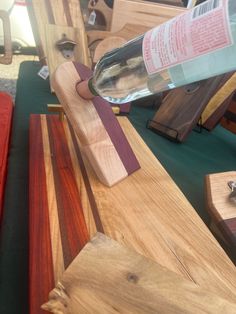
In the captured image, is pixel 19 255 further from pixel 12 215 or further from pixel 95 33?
pixel 95 33

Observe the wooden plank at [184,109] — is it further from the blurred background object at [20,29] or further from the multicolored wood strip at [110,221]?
the blurred background object at [20,29]

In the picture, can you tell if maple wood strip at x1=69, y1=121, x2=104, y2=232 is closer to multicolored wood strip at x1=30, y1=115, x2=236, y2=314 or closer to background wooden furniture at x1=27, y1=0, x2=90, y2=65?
multicolored wood strip at x1=30, y1=115, x2=236, y2=314

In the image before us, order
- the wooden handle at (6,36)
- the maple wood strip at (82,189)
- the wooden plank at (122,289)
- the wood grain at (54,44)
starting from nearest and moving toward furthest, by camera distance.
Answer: the wooden plank at (122,289) → the maple wood strip at (82,189) → the wooden handle at (6,36) → the wood grain at (54,44)

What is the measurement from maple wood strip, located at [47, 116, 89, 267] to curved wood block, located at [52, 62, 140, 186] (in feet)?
0.14

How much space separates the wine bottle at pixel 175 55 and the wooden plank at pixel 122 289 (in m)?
0.19

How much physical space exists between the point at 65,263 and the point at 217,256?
175mm

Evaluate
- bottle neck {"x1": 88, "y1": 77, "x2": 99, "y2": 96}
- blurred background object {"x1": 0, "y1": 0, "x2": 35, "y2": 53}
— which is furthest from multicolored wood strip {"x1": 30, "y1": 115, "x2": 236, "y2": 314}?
blurred background object {"x1": 0, "y1": 0, "x2": 35, "y2": 53}

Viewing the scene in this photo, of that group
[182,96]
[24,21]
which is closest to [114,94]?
[182,96]

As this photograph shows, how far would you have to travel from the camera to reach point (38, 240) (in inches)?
12.2

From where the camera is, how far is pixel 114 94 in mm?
397

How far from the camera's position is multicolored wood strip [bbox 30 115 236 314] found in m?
0.30

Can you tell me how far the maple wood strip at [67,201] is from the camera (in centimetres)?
31

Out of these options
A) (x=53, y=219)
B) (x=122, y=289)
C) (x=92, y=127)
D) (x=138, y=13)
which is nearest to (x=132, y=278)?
(x=122, y=289)

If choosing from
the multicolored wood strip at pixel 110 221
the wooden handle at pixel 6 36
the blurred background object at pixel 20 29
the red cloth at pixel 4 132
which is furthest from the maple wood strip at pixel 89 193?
the blurred background object at pixel 20 29
